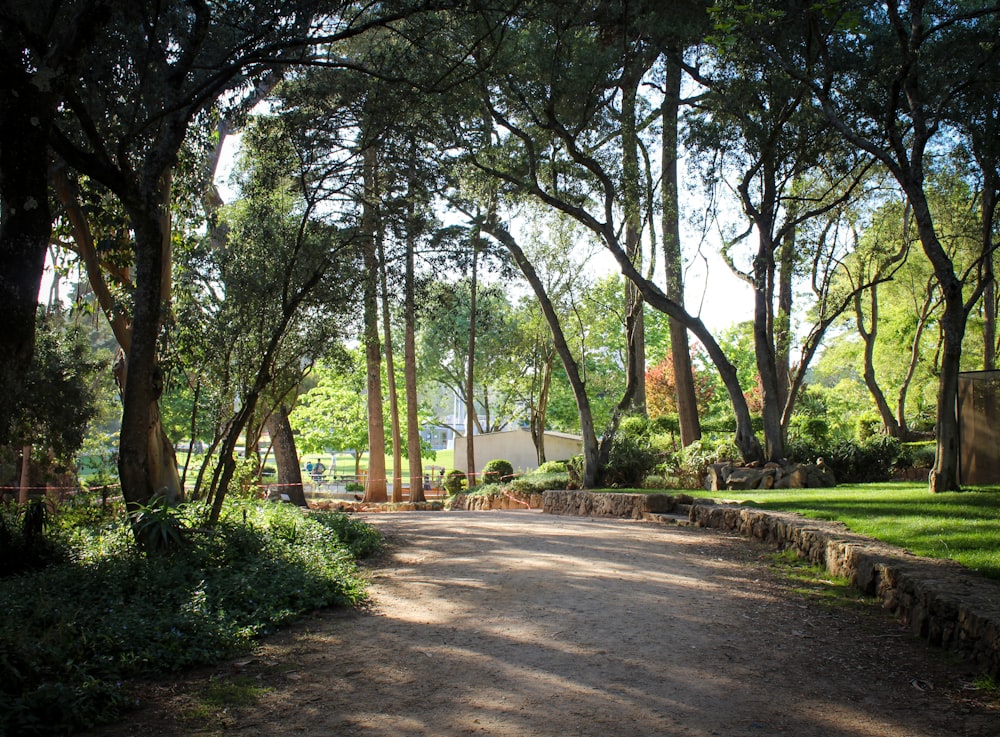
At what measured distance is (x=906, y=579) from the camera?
5898 mm

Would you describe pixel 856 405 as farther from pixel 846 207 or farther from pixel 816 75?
pixel 816 75

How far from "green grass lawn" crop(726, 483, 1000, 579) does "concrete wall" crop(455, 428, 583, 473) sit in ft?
74.9

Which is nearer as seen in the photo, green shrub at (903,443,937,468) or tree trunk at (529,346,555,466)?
green shrub at (903,443,937,468)

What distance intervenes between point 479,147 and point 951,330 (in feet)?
30.9

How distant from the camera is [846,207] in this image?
2120 cm

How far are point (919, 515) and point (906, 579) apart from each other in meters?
3.77

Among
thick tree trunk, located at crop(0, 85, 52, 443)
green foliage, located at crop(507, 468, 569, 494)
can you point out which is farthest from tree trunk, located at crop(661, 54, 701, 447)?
thick tree trunk, located at crop(0, 85, 52, 443)

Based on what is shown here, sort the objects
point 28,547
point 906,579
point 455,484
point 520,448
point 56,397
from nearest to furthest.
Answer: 1. point 906,579
2. point 28,547
3. point 56,397
4. point 455,484
5. point 520,448

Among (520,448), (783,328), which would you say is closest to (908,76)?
(783,328)

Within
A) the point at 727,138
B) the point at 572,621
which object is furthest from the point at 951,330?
the point at 572,621

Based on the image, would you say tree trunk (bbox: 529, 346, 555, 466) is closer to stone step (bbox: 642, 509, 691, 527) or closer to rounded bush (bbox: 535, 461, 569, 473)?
rounded bush (bbox: 535, 461, 569, 473)

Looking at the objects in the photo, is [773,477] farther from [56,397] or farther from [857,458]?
[56,397]

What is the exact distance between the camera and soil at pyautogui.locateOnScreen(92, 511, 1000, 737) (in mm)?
4047

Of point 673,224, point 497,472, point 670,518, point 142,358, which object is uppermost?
point 673,224
